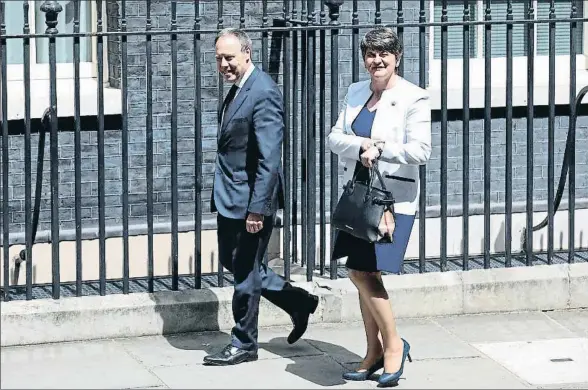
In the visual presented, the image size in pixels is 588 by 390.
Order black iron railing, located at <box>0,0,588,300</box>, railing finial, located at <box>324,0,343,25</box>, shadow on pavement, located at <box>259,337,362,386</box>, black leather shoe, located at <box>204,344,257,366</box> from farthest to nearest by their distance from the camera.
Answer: railing finial, located at <box>324,0,343,25</box>, black iron railing, located at <box>0,0,588,300</box>, black leather shoe, located at <box>204,344,257,366</box>, shadow on pavement, located at <box>259,337,362,386</box>

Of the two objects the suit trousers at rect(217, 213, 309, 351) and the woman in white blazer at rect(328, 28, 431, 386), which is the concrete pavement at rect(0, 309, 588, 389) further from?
the woman in white blazer at rect(328, 28, 431, 386)

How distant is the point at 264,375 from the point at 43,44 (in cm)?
345

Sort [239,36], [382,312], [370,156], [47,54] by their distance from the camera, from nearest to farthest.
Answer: [370,156]
[382,312]
[239,36]
[47,54]

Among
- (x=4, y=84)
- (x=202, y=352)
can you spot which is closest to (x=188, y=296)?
(x=202, y=352)

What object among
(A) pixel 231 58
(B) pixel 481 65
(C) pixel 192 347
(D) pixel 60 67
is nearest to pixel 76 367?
(C) pixel 192 347

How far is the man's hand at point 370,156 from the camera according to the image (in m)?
7.09

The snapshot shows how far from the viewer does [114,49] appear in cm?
984

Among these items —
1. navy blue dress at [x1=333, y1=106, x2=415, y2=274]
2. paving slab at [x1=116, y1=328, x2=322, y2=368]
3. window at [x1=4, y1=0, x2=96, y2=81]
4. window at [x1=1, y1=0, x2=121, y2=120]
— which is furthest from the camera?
window at [x1=4, y1=0, x2=96, y2=81]

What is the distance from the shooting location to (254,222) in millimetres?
7598

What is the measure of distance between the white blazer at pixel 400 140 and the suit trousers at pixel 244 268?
0.71 metres

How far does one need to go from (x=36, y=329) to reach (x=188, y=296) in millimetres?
907

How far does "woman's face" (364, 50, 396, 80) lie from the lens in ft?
23.6

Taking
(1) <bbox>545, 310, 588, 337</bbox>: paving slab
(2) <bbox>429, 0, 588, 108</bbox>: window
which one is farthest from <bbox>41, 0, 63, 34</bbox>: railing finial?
(1) <bbox>545, 310, 588, 337</bbox>: paving slab

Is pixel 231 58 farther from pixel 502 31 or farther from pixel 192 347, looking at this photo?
pixel 502 31
